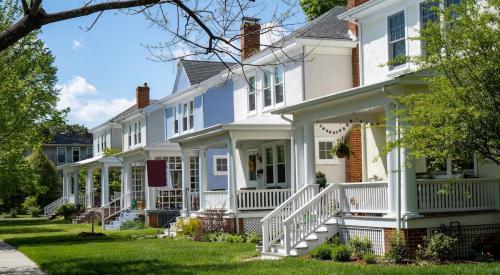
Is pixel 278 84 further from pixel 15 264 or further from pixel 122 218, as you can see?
pixel 122 218

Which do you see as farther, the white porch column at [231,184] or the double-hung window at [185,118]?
the double-hung window at [185,118]

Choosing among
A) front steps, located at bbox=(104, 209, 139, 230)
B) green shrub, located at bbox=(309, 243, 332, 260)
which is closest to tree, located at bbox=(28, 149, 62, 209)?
front steps, located at bbox=(104, 209, 139, 230)

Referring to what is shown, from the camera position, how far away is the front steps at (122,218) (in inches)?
1337

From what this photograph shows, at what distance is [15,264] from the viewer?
56.5 ft

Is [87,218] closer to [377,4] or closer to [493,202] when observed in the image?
[377,4]

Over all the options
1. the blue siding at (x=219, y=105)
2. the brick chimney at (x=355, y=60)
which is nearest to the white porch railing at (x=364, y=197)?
the brick chimney at (x=355, y=60)

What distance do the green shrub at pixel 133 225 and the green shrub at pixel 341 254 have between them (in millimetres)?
18319

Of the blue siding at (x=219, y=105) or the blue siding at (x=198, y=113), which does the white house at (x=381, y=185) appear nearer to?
the blue siding at (x=219, y=105)

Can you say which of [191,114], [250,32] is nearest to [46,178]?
[191,114]

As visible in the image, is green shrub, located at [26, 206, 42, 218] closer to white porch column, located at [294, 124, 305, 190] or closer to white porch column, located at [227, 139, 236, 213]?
white porch column, located at [227, 139, 236, 213]

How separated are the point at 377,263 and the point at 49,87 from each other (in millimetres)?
22280

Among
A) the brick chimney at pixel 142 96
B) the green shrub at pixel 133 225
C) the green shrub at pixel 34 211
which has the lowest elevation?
the green shrub at pixel 34 211

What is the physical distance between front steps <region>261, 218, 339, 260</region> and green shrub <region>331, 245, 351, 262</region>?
Result: 1.31m

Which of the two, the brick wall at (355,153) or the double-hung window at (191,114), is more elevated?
the double-hung window at (191,114)
